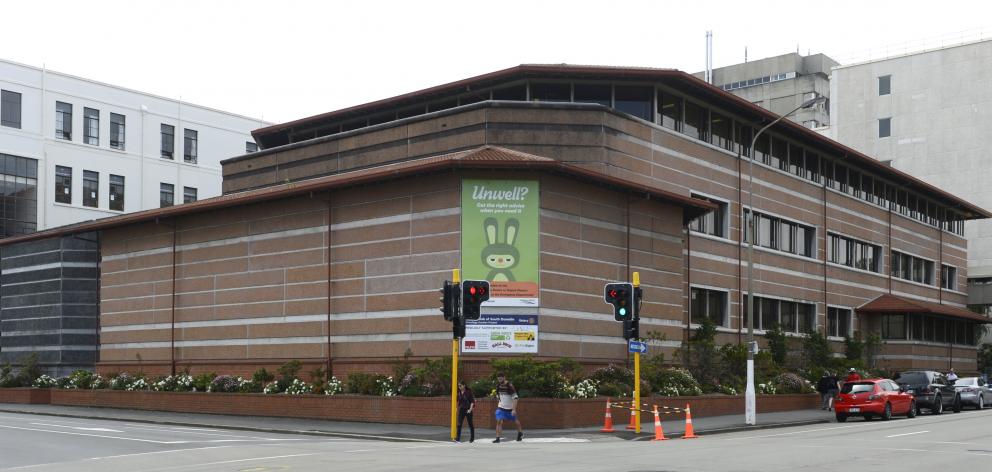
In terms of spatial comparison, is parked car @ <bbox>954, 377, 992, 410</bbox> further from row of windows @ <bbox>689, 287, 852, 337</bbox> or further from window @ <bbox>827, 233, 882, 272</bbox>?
window @ <bbox>827, 233, 882, 272</bbox>

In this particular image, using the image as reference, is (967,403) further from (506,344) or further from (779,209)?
(506,344)

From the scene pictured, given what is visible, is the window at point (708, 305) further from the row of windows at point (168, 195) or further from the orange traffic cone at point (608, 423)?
the row of windows at point (168, 195)

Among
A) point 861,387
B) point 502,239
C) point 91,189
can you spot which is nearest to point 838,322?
point 861,387

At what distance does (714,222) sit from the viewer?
150 feet

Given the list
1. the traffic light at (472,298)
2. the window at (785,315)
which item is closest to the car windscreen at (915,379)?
the window at (785,315)

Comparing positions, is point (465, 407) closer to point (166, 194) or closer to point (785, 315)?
point (785, 315)

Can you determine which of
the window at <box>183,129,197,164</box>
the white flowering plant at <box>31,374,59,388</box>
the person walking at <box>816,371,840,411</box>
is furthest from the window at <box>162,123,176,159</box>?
the person walking at <box>816,371,840,411</box>

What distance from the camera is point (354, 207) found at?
3525cm

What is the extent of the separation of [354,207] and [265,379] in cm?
680

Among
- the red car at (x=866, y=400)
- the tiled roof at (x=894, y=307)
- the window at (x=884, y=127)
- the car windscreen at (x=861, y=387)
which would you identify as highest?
the window at (x=884, y=127)

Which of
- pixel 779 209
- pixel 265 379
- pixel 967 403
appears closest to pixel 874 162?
pixel 779 209

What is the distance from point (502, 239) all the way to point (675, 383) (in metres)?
8.06

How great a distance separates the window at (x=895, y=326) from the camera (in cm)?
6066

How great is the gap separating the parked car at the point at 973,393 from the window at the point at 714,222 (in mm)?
11690
